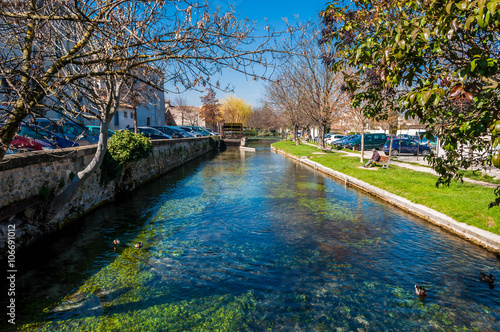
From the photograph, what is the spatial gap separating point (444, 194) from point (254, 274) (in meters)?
7.77

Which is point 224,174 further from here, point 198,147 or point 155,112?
point 155,112

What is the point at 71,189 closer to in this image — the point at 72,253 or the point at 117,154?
the point at 72,253

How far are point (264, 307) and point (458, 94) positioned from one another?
4042 millimetres

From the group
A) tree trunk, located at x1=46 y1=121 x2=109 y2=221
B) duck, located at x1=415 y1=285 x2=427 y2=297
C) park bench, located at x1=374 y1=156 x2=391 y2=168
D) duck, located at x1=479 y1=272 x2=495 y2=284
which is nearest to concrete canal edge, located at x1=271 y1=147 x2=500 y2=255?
duck, located at x1=479 y1=272 x2=495 y2=284

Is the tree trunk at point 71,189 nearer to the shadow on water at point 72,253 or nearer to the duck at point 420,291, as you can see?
the shadow on water at point 72,253

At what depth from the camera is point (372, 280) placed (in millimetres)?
6070

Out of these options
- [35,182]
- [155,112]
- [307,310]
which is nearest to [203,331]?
[307,310]

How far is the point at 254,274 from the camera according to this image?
6.33m

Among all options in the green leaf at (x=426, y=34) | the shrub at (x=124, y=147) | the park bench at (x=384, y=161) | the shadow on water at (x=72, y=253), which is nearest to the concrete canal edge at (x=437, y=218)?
the park bench at (x=384, y=161)

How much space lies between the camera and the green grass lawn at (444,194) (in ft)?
27.4

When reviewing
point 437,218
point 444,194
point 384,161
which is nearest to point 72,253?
point 437,218

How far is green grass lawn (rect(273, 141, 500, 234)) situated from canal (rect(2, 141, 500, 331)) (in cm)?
81

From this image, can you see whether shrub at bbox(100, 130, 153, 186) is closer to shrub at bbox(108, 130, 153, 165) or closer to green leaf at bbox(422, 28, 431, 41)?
shrub at bbox(108, 130, 153, 165)

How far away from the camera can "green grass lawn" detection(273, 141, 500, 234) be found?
8.36 meters
